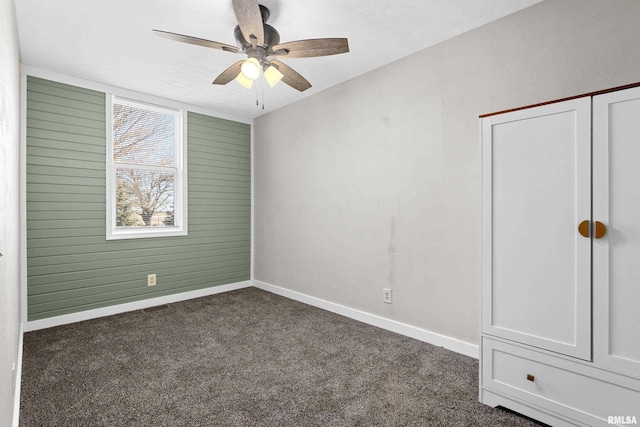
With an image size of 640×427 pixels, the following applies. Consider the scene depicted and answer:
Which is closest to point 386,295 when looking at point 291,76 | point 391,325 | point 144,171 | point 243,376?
point 391,325

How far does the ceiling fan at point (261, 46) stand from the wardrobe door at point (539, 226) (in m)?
1.11

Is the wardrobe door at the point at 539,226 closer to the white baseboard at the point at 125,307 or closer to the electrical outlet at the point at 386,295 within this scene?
the electrical outlet at the point at 386,295

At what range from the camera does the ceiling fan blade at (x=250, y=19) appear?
1.72m

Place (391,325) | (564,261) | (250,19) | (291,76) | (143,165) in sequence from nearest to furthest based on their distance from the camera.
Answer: (564,261) → (250,19) → (291,76) → (391,325) → (143,165)

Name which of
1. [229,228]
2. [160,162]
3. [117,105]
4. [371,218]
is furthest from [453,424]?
[117,105]

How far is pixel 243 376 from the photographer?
7.20 ft

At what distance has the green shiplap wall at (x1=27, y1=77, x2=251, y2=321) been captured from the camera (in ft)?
9.91

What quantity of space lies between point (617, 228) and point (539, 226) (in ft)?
0.97

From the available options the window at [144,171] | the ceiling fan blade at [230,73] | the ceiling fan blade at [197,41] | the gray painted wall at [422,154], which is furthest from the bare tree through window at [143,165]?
the ceiling fan blade at [197,41]

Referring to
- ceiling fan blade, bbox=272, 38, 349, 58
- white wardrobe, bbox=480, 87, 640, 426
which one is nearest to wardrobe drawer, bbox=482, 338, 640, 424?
white wardrobe, bbox=480, 87, 640, 426

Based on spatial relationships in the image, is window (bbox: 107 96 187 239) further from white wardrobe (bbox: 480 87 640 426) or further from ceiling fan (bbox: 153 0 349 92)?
white wardrobe (bbox: 480 87 640 426)

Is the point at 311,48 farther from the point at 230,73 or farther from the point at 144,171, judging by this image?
the point at 144,171

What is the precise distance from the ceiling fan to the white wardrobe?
3.63 feet

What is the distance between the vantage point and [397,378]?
2.16 meters
